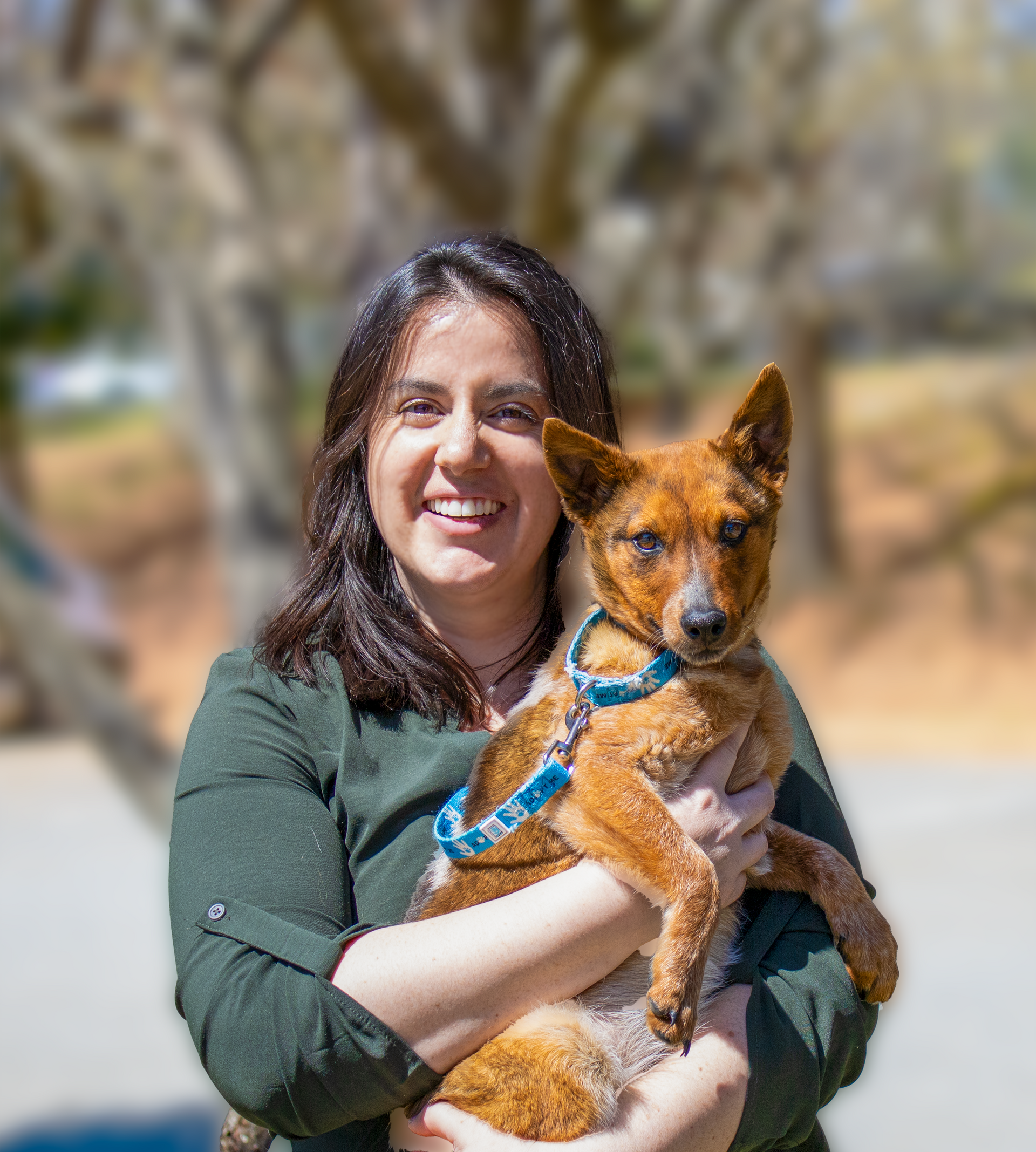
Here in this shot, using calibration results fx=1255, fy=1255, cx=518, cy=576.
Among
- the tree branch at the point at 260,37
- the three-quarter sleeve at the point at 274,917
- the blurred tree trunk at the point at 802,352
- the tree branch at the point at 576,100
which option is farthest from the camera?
the blurred tree trunk at the point at 802,352

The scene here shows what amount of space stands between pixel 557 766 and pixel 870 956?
63 cm

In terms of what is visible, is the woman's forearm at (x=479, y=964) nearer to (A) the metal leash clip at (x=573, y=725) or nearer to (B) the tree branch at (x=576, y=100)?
(A) the metal leash clip at (x=573, y=725)

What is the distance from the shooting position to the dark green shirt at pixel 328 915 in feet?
5.96

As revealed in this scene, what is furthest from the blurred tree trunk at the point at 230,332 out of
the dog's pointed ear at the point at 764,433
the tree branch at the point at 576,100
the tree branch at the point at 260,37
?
the dog's pointed ear at the point at 764,433

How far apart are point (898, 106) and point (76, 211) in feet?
54.2

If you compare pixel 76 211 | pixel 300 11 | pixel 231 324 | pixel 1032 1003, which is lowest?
pixel 1032 1003

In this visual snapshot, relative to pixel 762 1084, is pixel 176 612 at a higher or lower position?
higher

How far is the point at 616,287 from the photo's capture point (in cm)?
1140

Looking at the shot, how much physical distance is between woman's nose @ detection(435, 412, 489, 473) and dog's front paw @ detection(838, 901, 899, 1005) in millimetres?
1036

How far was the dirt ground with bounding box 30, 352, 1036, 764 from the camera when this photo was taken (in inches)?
569

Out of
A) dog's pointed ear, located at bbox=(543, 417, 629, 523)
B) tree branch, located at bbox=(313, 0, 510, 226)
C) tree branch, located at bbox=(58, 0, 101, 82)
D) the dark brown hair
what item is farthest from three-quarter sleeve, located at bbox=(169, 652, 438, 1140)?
tree branch, located at bbox=(58, 0, 101, 82)

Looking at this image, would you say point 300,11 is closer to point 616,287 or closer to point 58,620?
point 616,287

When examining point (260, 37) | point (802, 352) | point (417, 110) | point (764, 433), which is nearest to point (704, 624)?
point (764, 433)

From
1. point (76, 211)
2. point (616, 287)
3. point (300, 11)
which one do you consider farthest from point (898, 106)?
point (76, 211)
